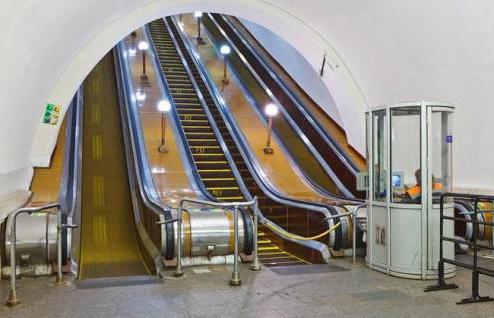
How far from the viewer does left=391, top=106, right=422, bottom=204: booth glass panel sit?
5.78 metres

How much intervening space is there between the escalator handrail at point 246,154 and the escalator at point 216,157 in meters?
0.10

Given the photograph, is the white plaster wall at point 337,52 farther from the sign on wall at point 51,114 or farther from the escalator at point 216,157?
the escalator at point 216,157

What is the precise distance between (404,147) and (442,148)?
1.83ft

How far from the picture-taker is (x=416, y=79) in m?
8.07

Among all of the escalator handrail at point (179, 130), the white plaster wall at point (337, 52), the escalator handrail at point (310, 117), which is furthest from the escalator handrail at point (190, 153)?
the white plaster wall at point (337, 52)

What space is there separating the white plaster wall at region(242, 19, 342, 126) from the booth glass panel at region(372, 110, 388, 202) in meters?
4.11

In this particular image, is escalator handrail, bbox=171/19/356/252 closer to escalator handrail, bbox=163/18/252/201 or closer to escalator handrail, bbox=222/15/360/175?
escalator handrail, bbox=163/18/252/201

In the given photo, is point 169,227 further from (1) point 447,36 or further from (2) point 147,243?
(1) point 447,36

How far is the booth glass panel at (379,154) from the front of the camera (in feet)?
20.0

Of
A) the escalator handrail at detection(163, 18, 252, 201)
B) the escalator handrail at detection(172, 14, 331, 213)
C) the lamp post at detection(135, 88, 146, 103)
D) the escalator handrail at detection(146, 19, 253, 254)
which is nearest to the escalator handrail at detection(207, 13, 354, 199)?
the escalator handrail at detection(172, 14, 331, 213)

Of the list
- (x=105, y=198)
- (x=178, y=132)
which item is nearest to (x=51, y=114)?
(x=105, y=198)

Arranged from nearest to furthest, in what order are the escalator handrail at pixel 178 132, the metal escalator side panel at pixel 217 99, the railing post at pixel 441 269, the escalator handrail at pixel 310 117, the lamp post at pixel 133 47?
the railing post at pixel 441 269, the metal escalator side panel at pixel 217 99, the escalator handrail at pixel 178 132, the escalator handrail at pixel 310 117, the lamp post at pixel 133 47

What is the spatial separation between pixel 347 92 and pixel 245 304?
20.0 ft

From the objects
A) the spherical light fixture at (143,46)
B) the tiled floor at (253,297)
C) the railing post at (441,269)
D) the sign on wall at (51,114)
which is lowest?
the tiled floor at (253,297)
